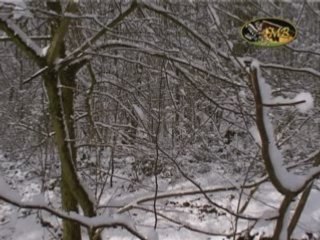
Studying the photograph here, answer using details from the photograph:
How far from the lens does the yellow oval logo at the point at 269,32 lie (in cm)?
219

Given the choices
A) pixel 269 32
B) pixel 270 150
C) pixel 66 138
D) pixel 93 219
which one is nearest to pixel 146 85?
pixel 66 138

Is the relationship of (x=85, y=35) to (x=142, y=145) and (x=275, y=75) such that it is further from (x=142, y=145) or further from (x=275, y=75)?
(x=275, y=75)

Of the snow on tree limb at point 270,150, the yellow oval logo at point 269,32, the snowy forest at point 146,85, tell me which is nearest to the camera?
the snow on tree limb at point 270,150

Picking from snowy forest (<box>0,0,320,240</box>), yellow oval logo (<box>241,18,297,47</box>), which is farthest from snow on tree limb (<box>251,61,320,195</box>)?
yellow oval logo (<box>241,18,297,47</box>)

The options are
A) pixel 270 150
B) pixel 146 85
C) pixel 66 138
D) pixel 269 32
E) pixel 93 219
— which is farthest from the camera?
pixel 146 85

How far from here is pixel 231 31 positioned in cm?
309

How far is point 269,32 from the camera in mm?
2203

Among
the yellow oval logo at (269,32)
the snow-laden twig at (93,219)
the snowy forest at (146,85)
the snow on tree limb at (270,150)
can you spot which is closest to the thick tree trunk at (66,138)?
the snowy forest at (146,85)

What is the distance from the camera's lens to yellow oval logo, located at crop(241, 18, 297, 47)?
2.19 metres

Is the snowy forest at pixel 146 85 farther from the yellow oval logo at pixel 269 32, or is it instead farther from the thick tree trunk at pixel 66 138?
the yellow oval logo at pixel 269 32

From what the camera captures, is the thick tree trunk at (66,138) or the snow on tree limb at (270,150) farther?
the thick tree trunk at (66,138)

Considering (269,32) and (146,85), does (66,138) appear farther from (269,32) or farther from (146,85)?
(269,32)

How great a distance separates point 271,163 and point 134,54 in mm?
2763

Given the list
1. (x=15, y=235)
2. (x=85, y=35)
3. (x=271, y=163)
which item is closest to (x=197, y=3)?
(x=85, y=35)
